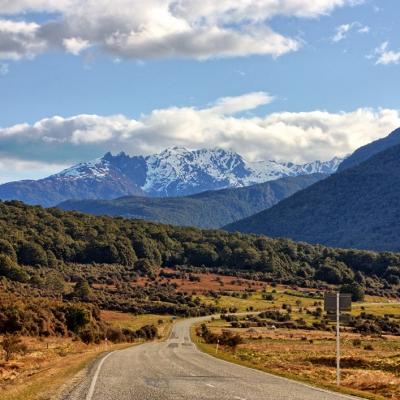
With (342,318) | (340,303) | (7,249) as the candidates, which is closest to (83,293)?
(7,249)

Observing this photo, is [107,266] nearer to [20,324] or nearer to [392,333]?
[392,333]

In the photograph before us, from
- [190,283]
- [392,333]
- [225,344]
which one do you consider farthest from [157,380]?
[190,283]

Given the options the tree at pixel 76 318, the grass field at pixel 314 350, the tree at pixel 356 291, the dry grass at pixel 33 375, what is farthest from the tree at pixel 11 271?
the dry grass at pixel 33 375

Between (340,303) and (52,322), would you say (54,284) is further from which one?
(340,303)

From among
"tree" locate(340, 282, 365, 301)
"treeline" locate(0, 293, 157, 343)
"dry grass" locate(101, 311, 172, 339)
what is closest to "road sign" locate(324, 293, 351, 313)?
"treeline" locate(0, 293, 157, 343)

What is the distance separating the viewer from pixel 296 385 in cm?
2936

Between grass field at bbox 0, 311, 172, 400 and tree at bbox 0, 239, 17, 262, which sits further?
tree at bbox 0, 239, 17, 262

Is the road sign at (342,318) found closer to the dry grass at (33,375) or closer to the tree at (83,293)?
the dry grass at (33,375)

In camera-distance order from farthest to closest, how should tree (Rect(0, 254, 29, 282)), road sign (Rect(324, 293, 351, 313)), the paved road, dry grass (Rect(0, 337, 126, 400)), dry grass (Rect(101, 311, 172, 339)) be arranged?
1. tree (Rect(0, 254, 29, 282))
2. dry grass (Rect(101, 311, 172, 339))
3. road sign (Rect(324, 293, 351, 313))
4. dry grass (Rect(0, 337, 126, 400))
5. the paved road

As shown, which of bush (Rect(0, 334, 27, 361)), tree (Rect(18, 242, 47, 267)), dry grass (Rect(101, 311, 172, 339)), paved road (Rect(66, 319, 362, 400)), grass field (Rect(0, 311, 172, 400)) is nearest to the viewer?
paved road (Rect(66, 319, 362, 400))

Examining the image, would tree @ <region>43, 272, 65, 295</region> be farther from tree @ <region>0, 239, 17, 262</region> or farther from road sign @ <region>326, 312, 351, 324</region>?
road sign @ <region>326, 312, 351, 324</region>

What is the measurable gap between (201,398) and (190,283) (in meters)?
162

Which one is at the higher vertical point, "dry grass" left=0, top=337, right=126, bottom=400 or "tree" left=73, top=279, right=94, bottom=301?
"dry grass" left=0, top=337, right=126, bottom=400

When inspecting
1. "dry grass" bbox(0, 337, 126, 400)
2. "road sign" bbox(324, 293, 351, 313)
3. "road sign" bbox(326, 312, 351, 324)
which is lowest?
"dry grass" bbox(0, 337, 126, 400)
